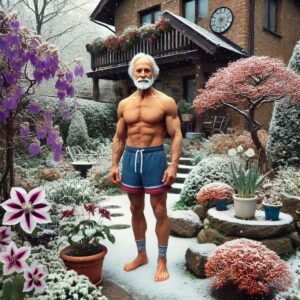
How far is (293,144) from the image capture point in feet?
20.3

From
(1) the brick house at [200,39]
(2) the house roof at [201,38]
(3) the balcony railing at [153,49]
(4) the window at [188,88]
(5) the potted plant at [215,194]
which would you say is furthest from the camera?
(4) the window at [188,88]

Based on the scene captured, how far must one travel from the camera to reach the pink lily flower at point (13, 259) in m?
1.88

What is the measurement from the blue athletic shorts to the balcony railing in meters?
8.28

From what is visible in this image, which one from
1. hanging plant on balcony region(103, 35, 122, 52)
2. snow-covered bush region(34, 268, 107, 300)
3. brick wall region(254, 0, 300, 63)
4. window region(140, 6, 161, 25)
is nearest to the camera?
snow-covered bush region(34, 268, 107, 300)

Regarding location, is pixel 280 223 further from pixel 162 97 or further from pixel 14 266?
pixel 14 266

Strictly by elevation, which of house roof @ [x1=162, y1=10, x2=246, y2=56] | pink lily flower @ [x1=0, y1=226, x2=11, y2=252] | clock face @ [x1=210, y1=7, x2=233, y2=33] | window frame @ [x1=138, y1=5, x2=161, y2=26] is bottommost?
pink lily flower @ [x1=0, y1=226, x2=11, y2=252]

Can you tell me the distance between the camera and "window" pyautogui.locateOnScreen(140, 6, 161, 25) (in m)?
13.8

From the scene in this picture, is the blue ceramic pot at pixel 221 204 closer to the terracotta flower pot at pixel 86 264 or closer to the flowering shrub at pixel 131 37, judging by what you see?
the terracotta flower pot at pixel 86 264

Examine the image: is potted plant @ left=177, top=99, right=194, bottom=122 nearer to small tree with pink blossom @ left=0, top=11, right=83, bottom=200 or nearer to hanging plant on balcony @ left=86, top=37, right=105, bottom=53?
hanging plant on balcony @ left=86, top=37, right=105, bottom=53

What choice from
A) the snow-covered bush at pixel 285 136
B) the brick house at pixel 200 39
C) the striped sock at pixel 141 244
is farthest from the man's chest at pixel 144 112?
the brick house at pixel 200 39

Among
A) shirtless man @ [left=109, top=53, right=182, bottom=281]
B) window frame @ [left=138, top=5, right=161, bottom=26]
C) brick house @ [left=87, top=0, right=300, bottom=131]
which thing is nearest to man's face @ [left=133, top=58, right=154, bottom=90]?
shirtless man @ [left=109, top=53, right=182, bottom=281]

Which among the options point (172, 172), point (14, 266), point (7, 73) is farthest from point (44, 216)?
point (7, 73)

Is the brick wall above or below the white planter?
above

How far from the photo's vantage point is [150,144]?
10.6 ft
